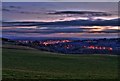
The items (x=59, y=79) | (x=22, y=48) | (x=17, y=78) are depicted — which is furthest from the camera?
(x=22, y=48)

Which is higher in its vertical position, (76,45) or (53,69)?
(53,69)

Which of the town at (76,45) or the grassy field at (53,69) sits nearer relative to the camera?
the grassy field at (53,69)

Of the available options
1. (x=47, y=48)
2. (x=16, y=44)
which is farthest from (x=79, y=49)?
(x=16, y=44)

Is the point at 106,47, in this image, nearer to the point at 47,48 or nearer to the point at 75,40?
the point at 75,40

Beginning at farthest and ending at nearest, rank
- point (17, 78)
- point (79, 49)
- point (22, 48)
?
1. point (79, 49)
2. point (22, 48)
3. point (17, 78)

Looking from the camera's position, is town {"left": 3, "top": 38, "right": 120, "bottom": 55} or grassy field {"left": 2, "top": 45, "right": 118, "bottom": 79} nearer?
grassy field {"left": 2, "top": 45, "right": 118, "bottom": 79}

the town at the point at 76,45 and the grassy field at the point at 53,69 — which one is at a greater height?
the grassy field at the point at 53,69

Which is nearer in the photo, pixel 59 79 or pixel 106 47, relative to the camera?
pixel 59 79

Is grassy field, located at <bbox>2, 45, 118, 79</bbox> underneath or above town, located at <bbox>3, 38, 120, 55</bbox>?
above

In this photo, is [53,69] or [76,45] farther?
[76,45]

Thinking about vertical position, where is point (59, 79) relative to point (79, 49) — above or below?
above
